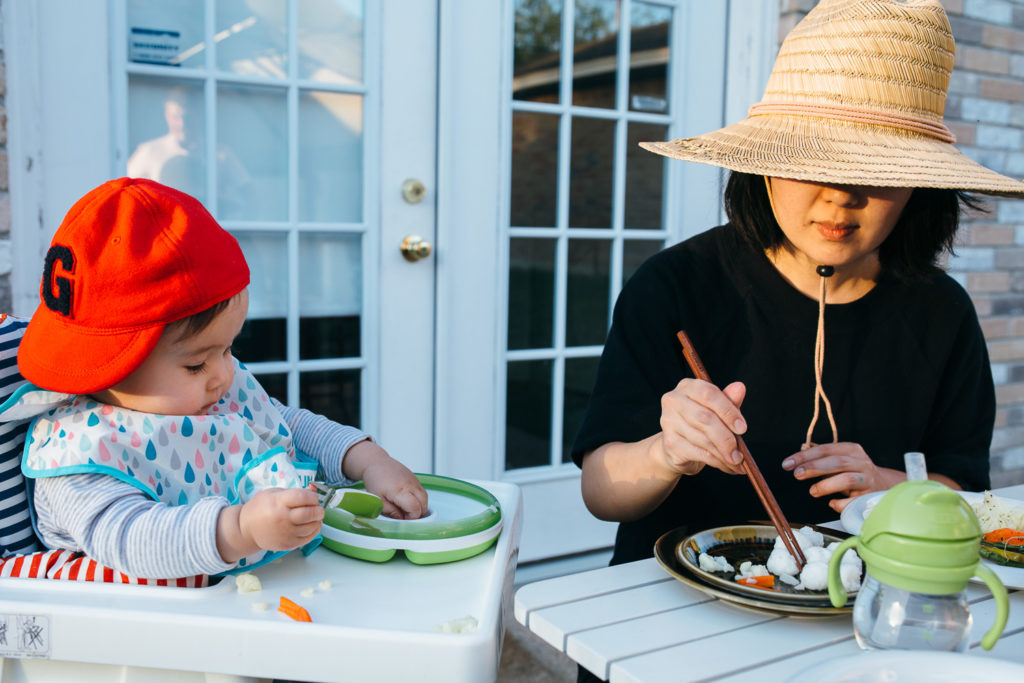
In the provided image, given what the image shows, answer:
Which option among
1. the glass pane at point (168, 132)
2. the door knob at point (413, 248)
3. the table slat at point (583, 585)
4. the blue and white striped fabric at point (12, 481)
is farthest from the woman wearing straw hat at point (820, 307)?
the glass pane at point (168, 132)

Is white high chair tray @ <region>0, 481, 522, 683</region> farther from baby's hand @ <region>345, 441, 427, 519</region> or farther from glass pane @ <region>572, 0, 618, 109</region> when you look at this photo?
Answer: glass pane @ <region>572, 0, 618, 109</region>

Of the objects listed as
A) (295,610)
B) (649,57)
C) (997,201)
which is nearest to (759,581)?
(295,610)

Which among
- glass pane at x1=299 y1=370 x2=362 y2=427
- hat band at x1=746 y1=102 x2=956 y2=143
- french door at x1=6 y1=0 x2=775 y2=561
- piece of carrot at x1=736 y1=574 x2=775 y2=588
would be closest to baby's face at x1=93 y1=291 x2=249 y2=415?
piece of carrot at x1=736 y1=574 x2=775 y2=588

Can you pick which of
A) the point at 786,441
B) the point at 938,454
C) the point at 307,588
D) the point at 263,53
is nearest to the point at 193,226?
the point at 307,588

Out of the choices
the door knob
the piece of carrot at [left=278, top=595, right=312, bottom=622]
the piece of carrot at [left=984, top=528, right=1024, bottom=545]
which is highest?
the door knob

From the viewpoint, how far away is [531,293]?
2629 millimetres

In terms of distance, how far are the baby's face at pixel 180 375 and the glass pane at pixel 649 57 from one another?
79.7 inches

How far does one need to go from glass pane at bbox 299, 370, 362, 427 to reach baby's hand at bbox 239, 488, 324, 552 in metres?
1.54

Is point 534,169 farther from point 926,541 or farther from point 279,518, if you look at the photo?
point 926,541

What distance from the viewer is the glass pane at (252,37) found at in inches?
85.1

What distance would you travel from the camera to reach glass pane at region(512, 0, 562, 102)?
8.20ft

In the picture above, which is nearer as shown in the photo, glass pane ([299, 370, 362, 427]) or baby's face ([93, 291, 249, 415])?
baby's face ([93, 291, 249, 415])

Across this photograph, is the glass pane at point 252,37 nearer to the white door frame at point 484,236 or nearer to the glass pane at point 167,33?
the glass pane at point 167,33

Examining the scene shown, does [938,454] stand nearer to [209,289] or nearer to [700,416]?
[700,416]
